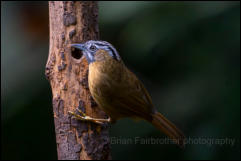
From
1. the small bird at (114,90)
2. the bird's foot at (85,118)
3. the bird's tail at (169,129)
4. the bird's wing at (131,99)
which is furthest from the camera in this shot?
the bird's tail at (169,129)

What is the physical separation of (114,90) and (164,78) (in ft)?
5.54

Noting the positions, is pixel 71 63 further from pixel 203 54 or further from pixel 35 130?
pixel 203 54

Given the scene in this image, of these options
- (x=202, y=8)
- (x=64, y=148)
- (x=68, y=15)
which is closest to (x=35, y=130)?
(x=64, y=148)

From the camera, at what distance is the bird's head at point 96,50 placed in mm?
4258

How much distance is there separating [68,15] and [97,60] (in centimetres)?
61

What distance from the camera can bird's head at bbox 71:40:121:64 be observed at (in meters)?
4.26

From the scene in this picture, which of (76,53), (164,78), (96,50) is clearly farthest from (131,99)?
(164,78)

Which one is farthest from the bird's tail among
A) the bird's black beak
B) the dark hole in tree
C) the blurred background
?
the dark hole in tree

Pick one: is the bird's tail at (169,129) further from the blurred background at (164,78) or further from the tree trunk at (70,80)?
the blurred background at (164,78)

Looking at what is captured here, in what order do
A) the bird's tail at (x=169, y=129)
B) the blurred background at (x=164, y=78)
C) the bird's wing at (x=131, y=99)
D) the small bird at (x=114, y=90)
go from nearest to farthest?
the small bird at (x=114, y=90) < the bird's wing at (x=131, y=99) < the bird's tail at (x=169, y=129) < the blurred background at (x=164, y=78)

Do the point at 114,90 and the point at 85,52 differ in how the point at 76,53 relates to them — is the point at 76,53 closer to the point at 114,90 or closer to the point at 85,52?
the point at 85,52

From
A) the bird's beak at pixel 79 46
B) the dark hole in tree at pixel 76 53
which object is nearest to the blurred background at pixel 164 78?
the dark hole in tree at pixel 76 53

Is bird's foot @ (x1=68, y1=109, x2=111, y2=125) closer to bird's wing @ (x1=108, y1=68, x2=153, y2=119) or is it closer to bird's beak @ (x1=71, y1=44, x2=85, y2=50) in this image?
bird's wing @ (x1=108, y1=68, x2=153, y2=119)

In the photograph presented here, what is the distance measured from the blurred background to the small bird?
3.49 feet
